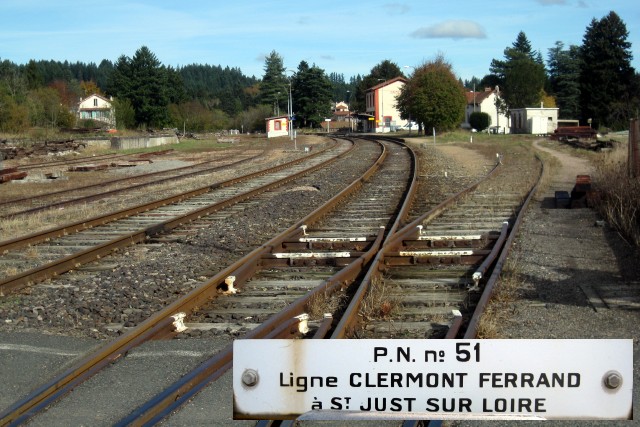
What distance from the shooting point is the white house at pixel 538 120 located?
72312 millimetres

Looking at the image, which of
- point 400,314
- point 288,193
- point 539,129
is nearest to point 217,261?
point 400,314

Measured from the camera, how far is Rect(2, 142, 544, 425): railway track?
566cm

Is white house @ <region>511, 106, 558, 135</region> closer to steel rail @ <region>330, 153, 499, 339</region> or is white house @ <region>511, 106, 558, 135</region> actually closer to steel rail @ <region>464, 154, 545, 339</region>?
steel rail @ <region>330, 153, 499, 339</region>

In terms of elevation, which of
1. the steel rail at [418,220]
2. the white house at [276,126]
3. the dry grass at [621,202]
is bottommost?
the steel rail at [418,220]

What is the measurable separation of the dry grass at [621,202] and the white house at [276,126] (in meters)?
59.4

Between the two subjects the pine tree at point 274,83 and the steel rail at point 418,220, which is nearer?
the steel rail at point 418,220

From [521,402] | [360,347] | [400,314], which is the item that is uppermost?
[360,347]

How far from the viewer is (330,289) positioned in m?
7.95

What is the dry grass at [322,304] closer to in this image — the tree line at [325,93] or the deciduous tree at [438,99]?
the tree line at [325,93]

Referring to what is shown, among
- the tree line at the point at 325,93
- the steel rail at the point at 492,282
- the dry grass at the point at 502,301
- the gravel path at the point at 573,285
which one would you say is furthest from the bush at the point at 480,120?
the dry grass at the point at 502,301

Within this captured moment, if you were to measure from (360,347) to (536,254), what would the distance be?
835 centimetres

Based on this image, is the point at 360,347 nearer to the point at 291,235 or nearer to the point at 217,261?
the point at 217,261

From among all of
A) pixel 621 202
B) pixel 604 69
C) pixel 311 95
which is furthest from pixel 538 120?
pixel 621 202

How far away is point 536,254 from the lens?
10.1 meters
